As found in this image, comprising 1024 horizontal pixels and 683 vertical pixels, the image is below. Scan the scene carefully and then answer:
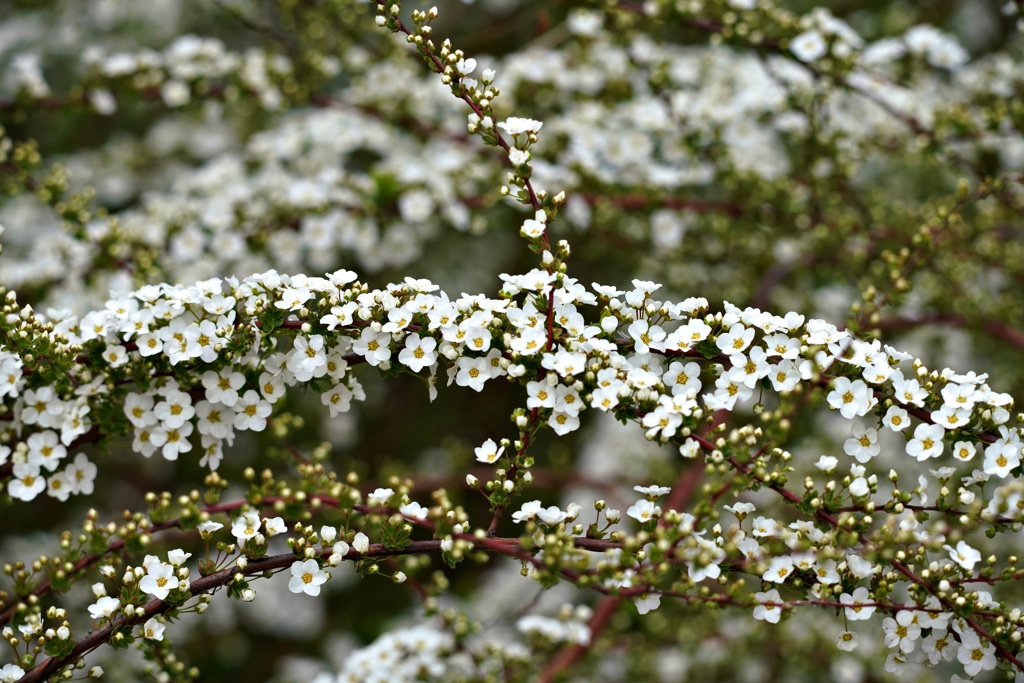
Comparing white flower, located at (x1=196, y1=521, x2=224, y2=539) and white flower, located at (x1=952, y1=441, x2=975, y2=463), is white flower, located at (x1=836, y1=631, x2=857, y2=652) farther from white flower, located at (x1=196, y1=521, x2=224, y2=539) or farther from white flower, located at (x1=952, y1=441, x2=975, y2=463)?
white flower, located at (x1=196, y1=521, x2=224, y2=539)

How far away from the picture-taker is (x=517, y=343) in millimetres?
2145

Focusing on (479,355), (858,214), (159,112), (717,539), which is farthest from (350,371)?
(159,112)

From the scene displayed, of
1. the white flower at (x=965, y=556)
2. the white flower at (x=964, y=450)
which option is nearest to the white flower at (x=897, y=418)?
the white flower at (x=964, y=450)

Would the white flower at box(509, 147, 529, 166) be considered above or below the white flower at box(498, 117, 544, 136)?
below

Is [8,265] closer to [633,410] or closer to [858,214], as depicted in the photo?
[633,410]

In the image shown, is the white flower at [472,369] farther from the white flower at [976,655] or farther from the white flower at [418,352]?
the white flower at [976,655]

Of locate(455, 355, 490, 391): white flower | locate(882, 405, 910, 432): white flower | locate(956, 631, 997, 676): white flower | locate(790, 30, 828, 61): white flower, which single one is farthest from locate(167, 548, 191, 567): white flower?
locate(790, 30, 828, 61): white flower

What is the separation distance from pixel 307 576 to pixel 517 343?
701 millimetres

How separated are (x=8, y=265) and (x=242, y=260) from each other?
0.96m

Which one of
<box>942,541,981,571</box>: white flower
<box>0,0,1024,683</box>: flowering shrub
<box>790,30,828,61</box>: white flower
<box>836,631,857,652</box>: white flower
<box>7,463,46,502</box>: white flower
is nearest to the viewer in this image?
<box>942,541,981,571</box>: white flower

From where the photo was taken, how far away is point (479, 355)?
89.7 inches

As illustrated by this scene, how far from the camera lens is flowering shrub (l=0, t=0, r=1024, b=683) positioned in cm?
211

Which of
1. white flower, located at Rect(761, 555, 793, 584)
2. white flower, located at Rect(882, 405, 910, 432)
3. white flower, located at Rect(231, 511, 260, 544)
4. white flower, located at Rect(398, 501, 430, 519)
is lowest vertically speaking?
white flower, located at Rect(231, 511, 260, 544)

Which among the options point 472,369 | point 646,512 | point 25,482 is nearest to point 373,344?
point 472,369
